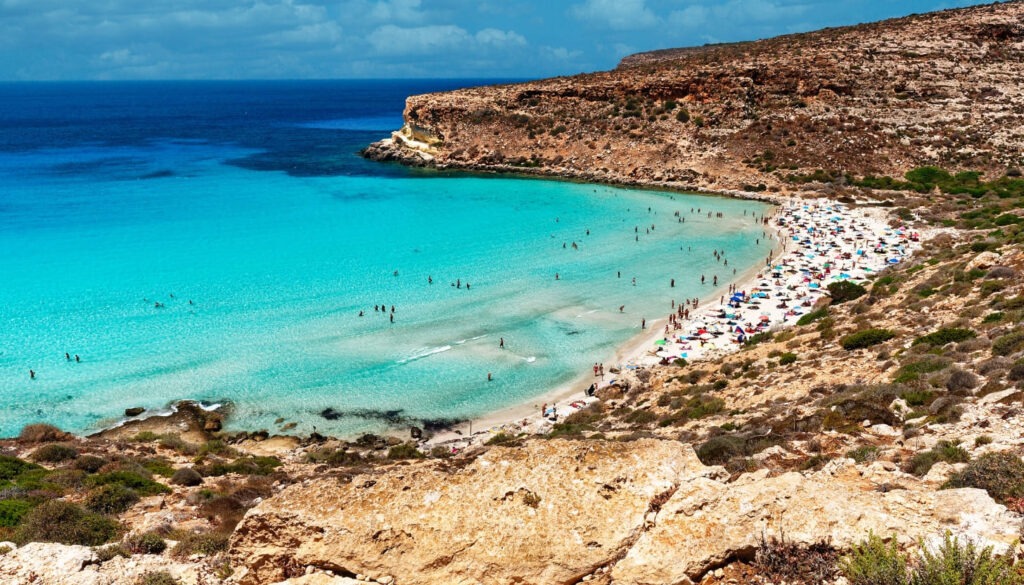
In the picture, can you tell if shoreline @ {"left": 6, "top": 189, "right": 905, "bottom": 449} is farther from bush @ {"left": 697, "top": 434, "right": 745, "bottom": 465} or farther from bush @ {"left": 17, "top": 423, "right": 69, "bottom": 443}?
bush @ {"left": 697, "top": 434, "right": 745, "bottom": 465}

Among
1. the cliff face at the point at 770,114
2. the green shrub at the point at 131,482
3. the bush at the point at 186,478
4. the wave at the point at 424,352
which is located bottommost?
the wave at the point at 424,352

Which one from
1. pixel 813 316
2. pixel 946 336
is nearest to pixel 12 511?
pixel 946 336

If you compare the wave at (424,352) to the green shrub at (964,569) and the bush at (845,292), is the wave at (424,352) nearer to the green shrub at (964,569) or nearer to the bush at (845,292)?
the bush at (845,292)

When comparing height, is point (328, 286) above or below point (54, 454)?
above

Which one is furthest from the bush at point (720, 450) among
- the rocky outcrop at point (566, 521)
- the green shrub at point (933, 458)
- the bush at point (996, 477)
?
the rocky outcrop at point (566, 521)

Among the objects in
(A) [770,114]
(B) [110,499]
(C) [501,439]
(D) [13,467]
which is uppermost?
(A) [770,114]

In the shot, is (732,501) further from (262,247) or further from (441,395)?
(262,247)

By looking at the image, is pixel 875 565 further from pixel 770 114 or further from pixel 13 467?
pixel 770 114
